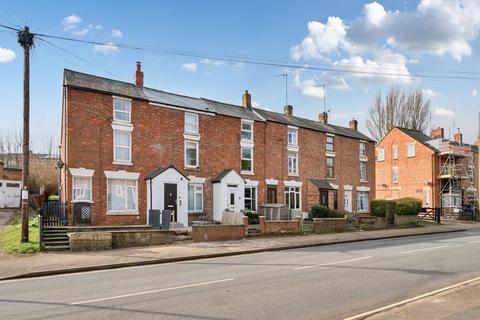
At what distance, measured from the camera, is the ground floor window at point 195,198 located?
2659 centimetres


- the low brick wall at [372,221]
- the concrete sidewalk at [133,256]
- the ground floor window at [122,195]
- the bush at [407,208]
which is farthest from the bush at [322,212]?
the ground floor window at [122,195]

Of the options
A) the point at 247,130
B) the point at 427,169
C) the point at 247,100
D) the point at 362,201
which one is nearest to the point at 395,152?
the point at 427,169

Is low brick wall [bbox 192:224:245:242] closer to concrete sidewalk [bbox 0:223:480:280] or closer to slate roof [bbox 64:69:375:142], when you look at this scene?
concrete sidewalk [bbox 0:223:480:280]

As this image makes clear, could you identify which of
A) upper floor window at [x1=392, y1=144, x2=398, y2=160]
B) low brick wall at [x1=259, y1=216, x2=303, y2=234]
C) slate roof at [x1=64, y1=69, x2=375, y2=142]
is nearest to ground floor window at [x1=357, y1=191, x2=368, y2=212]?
slate roof at [x1=64, y1=69, x2=375, y2=142]

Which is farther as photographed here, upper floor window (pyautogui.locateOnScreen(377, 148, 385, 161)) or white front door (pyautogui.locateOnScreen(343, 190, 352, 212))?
upper floor window (pyautogui.locateOnScreen(377, 148, 385, 161))

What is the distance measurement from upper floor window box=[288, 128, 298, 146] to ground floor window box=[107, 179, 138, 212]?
13863 millimetres

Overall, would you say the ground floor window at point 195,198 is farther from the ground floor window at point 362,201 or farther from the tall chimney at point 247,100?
the ground floor window at point 362,201

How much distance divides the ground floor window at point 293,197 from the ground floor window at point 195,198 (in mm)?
8107

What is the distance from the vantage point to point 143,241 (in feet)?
60.0

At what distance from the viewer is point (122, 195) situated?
23.5 metres

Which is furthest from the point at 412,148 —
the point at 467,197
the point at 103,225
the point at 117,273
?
the point at 117,273

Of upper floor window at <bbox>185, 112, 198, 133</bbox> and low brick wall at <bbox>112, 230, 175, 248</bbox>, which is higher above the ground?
upper floor window at <bbox>185, 112, 198, 133</bbox>

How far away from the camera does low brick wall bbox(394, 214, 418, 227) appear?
1262 inches

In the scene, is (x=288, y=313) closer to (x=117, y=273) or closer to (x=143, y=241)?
(x=117, y=273)
